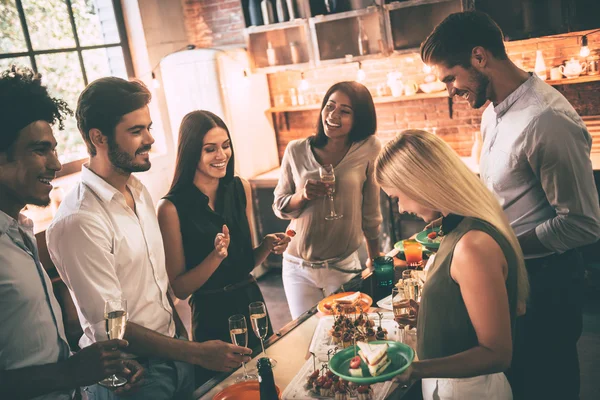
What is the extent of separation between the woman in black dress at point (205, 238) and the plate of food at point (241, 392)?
56cm

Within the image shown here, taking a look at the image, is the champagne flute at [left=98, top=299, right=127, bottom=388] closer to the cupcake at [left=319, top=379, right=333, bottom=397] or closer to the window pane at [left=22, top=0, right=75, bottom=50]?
the cupcake at [left=319, top=379, right=333, bottom=397]

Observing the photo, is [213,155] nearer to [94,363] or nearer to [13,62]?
[94,363]

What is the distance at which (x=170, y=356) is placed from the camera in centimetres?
191

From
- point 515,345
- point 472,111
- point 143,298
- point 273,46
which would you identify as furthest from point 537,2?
point 143,298

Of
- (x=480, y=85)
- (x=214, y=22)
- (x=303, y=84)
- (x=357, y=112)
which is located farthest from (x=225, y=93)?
(x=480, y=85)

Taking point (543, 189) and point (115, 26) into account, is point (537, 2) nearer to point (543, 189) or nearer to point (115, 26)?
point (543, 189)

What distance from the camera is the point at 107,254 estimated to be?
6.16 feet

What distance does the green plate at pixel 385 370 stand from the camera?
1.49 metres

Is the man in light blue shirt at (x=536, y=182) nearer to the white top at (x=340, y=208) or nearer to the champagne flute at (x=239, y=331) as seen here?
the white top at (x=340, y=208)

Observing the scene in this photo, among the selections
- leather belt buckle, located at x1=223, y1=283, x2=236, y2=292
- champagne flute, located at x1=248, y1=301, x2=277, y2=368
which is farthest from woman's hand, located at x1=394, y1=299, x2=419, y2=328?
leather belt buckle, located at x1=223, y1=283, x2=236, y2=292

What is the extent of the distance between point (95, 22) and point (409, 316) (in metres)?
4.72

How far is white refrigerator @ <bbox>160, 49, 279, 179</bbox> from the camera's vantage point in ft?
17.4

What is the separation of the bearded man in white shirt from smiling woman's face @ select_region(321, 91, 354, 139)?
114cm

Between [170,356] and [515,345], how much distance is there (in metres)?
1.45
